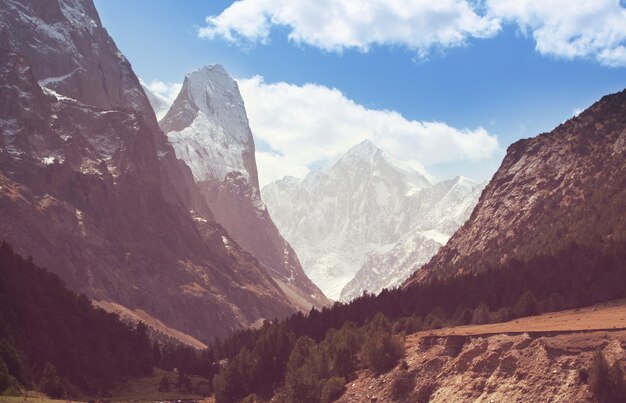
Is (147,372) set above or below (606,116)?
below

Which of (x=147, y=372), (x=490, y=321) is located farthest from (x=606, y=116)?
(x=147, y=372)

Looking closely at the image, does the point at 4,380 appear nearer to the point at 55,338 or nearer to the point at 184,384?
the point at 55,338

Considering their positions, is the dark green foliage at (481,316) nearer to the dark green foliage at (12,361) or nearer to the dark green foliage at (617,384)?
the dark green foliage at (617,384)

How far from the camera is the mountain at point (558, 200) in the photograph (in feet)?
429

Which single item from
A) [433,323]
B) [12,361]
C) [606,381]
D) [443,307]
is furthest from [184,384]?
[606,381]

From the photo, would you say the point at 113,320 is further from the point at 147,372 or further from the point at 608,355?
the point at 608,355

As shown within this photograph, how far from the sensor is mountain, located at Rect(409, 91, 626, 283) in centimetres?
13088

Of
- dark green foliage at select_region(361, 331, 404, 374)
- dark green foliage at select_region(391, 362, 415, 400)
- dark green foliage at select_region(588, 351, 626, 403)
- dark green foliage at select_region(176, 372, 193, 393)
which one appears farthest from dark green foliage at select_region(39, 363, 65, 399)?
dark green foliage at select_region(588, 351, 626, 403)

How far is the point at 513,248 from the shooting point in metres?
158

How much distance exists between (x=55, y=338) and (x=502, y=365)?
2643 inches

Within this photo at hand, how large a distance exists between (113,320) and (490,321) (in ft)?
260

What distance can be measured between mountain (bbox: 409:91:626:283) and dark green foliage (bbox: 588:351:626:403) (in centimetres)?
6678

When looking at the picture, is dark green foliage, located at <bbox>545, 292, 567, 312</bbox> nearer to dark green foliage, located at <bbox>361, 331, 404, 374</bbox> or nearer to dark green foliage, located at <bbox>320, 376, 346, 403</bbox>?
dark green foliage, located at <bbox>361, 331, 404, 374</bbox>

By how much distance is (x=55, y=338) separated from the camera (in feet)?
331
